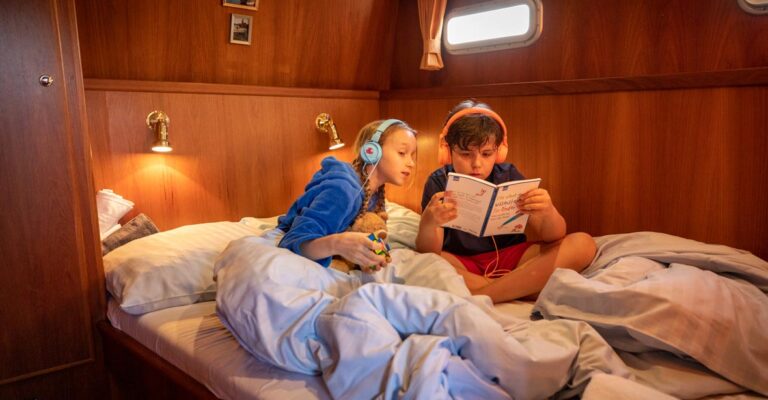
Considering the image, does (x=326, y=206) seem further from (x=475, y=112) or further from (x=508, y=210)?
(x=475, y=112)

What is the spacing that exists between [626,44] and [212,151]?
165 cm

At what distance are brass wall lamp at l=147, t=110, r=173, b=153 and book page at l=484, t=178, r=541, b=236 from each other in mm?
1197

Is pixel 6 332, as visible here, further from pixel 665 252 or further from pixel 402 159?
pixel 665 252

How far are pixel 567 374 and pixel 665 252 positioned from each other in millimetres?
715

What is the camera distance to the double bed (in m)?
1.18

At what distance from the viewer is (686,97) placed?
2.05 metres

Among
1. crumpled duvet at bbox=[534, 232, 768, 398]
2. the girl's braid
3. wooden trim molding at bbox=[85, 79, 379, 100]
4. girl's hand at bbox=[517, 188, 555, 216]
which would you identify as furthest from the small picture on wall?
crumpled duvet at bbox=[534, 232, 768, 398]

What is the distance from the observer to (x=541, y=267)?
73.1 inches

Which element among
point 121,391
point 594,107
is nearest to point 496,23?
point 594,107

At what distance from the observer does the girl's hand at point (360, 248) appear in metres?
1.54

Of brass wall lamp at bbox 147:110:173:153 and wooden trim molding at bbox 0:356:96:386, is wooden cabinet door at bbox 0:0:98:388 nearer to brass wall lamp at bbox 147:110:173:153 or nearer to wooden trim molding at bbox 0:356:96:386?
wooden trim molding at bbox 0:356:96:386

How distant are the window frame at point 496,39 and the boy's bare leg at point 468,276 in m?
1.00

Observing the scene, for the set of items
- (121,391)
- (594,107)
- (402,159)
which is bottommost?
(121,391)

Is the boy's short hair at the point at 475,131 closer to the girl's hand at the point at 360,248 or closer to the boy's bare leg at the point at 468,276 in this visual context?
the boy's bare leg at the point at 468,276
